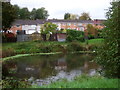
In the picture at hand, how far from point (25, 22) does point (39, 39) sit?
2368 cm

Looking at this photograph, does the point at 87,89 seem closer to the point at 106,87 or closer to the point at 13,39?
the point at 106,87

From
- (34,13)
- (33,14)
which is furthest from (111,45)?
(34,13)

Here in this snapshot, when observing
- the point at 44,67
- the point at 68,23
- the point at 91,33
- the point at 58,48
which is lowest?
the point at 44,67

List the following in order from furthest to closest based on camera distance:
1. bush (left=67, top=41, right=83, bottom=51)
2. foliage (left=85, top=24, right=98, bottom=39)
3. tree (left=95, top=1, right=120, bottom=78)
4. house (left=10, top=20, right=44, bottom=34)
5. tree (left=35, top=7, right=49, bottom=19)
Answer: tree (left=35, top=7, right=49, bottom=19)
house (left=10, top=20, right=44, bottom=34)
foliage (left=85, top=24, right=98, bottom=39)
bush (left=67, top=41, right=83, bottom=51)
tree (left=95, top=1, right=120, bottom=78)

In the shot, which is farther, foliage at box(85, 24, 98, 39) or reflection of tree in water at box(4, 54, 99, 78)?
foliage at box(85, 24, 98, 39)

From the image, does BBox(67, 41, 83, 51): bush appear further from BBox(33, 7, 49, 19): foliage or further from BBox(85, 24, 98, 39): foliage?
BBox(33, 7, 49, 19): foliage

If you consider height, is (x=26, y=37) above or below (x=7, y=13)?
below

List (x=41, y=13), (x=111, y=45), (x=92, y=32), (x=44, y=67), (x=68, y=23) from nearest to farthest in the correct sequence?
(x=111, y=45), (x=44, y=67), (x=92, y=32), (x=68, y=23), (x=41, y=13)

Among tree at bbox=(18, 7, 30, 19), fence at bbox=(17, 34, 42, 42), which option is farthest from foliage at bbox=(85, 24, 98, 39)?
tree at bbox=(18, 7, 30, 19)

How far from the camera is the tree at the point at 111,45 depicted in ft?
32.5

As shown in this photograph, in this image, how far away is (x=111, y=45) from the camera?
405 inches

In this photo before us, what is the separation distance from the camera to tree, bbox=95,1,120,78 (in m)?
9.90

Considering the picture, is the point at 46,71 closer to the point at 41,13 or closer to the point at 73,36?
the point at 73,36

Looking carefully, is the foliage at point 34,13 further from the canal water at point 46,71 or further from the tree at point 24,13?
the canal water at point 46,71
